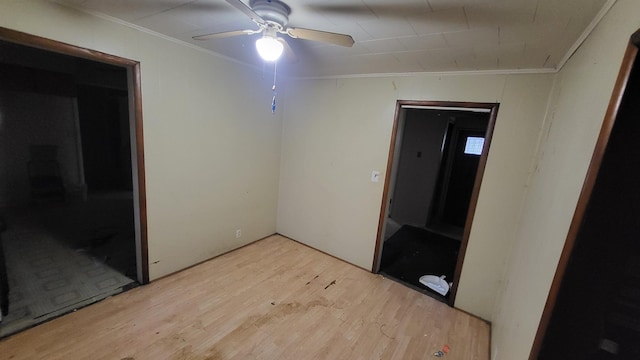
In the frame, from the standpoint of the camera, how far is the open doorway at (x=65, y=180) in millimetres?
2107

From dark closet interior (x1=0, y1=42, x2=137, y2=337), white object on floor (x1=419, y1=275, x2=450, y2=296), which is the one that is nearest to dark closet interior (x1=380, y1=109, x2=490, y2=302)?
white object on floor (x1=419, y1=275, x2=450, y2=296)

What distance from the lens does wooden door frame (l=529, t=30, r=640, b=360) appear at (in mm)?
780

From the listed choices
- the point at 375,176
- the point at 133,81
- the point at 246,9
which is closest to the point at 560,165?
the point at 375,176

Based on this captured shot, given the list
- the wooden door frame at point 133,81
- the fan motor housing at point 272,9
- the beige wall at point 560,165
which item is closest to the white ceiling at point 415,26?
the fan motor housing at point 272,9

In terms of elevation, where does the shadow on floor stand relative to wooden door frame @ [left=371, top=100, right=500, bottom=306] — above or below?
below

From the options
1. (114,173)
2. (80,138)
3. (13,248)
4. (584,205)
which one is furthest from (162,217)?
(114,173)

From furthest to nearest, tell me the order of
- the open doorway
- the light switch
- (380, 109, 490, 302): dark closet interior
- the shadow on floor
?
(380, 109, 490, 302): dark closet interior
the shadow on floor
the light switch
the open doorway

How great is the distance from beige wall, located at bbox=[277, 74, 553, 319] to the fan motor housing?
5.12 feet

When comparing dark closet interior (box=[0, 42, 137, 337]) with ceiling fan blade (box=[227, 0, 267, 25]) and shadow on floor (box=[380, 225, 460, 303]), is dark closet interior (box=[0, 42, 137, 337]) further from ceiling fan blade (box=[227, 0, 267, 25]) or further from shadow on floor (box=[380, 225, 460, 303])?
shadow on floor (box=[380, 225, 460, 303])

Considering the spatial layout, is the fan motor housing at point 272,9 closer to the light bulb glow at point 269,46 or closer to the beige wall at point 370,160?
the light bulb glow at point 269,46

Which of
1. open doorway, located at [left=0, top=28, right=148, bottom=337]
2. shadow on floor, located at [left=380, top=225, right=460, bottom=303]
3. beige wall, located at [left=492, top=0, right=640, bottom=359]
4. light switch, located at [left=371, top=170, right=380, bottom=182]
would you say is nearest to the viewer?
beige wall, located at [left=492, top=0, right=640, bottom=359]

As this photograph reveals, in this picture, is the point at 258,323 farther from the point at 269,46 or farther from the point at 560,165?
the point at 560,165

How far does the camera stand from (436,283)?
2.80m

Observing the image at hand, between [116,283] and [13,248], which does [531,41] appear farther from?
[13,248]
